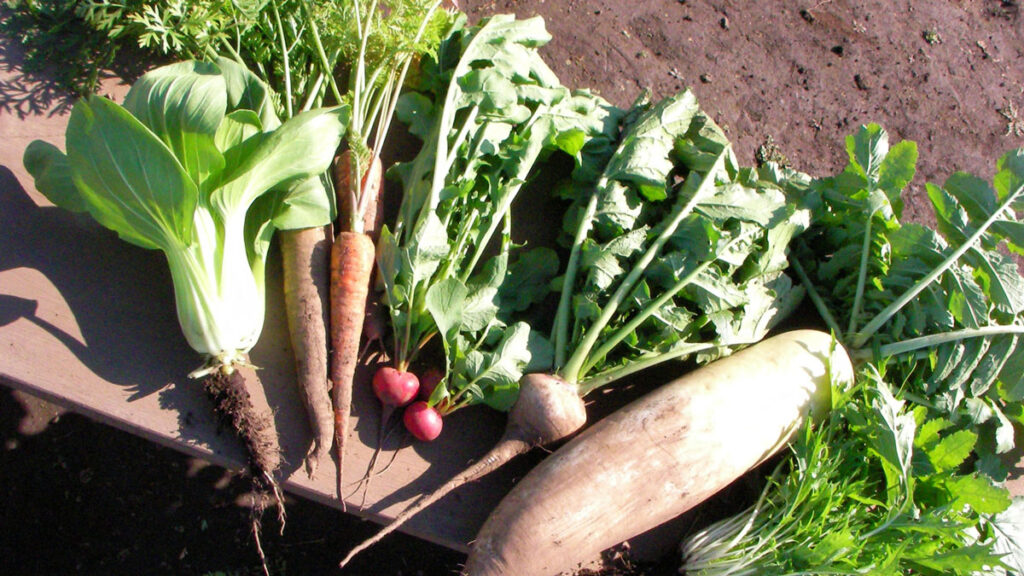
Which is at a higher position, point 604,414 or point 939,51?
point 939,51

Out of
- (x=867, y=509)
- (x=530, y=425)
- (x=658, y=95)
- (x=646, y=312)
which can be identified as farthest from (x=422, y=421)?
(x=658, y=95)

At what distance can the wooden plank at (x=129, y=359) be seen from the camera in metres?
2.01

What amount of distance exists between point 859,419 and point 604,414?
2.59ft

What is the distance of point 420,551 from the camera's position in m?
2.79

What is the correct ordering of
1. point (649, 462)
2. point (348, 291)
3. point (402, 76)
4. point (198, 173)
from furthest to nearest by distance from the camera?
point (402, 76), point (348, 291), point (649, 462), point (198, 173)

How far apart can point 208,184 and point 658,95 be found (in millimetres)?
1961

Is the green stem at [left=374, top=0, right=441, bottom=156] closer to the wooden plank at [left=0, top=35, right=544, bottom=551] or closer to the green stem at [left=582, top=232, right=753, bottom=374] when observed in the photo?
the wooden plank at [left=0, top=35, right=544, bottom=551]

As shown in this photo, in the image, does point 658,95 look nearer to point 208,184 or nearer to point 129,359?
point 208,184

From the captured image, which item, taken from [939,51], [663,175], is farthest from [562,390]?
[939,51]

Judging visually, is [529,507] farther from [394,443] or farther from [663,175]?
[663,175]

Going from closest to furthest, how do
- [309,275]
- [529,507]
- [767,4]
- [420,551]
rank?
[529,507]
[309,275]
[420,551]
[767,4]

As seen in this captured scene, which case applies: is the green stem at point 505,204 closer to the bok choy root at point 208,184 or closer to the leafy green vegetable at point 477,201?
the leafy green vegetable at point 477,201

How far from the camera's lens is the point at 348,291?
212cm

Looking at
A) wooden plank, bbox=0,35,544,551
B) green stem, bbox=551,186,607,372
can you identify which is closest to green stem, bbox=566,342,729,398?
green stem, bbox=551,186,607,372
